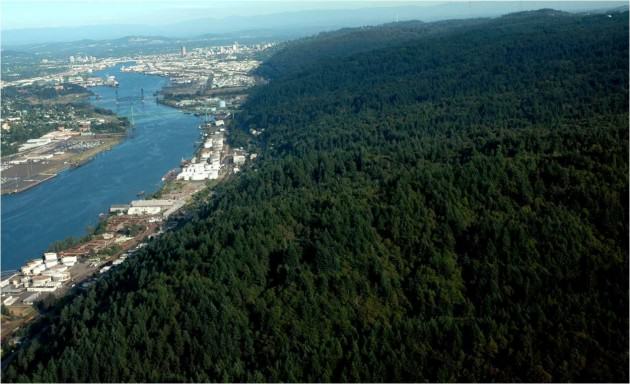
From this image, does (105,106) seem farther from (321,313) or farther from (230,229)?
(321,313)

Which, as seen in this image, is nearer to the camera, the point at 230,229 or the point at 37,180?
the point at 230,229

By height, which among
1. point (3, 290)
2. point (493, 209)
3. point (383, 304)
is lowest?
point (3, 290)

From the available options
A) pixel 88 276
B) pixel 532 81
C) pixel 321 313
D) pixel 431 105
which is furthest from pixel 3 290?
pixel 532 81

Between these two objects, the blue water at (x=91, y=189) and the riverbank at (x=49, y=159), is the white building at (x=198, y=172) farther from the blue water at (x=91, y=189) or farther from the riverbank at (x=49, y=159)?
the riverbank at (x=49, y=159)

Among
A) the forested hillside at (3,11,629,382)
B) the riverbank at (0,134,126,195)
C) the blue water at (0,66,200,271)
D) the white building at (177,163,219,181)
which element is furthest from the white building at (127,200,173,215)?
the riverbank at (0,134,126,195)

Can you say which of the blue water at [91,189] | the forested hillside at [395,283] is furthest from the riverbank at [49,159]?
the forested hillside at [395,283]

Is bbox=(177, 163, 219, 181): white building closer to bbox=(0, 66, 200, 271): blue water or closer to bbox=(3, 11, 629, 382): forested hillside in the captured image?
bbox=(0, 66, 200, 271): blue water
